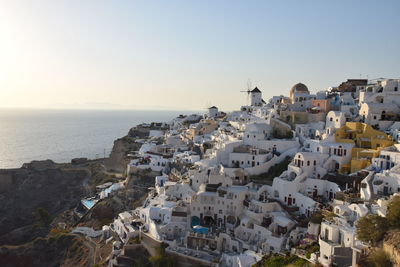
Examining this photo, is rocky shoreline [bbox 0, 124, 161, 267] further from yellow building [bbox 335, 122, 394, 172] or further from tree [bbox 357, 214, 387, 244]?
yellow building [bbox 335, 122, 394, 172]

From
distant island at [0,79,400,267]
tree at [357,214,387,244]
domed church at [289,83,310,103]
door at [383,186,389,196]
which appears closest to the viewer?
tree at [357,214,387,244]

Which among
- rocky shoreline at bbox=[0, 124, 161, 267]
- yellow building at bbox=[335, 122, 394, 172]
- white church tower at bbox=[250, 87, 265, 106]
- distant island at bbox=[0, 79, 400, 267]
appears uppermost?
white church tower at bbox=[250, 87, 265, 106]

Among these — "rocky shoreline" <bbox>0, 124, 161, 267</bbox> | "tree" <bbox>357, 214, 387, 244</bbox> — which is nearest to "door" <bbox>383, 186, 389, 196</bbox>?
"tree" <bbox>357, 214, 387, 244</bbox>

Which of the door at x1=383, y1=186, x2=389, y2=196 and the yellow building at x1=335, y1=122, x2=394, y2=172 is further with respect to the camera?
the yellow building at x1=335, y1=122, x2=394, y2=172

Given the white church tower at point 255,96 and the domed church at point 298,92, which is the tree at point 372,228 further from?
the white church tower at point 255,96

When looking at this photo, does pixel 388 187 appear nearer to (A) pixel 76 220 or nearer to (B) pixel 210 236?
(B) pixel 210 236

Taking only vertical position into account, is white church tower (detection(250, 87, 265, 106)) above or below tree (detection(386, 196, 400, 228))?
above

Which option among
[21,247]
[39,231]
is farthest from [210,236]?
[39,231]
